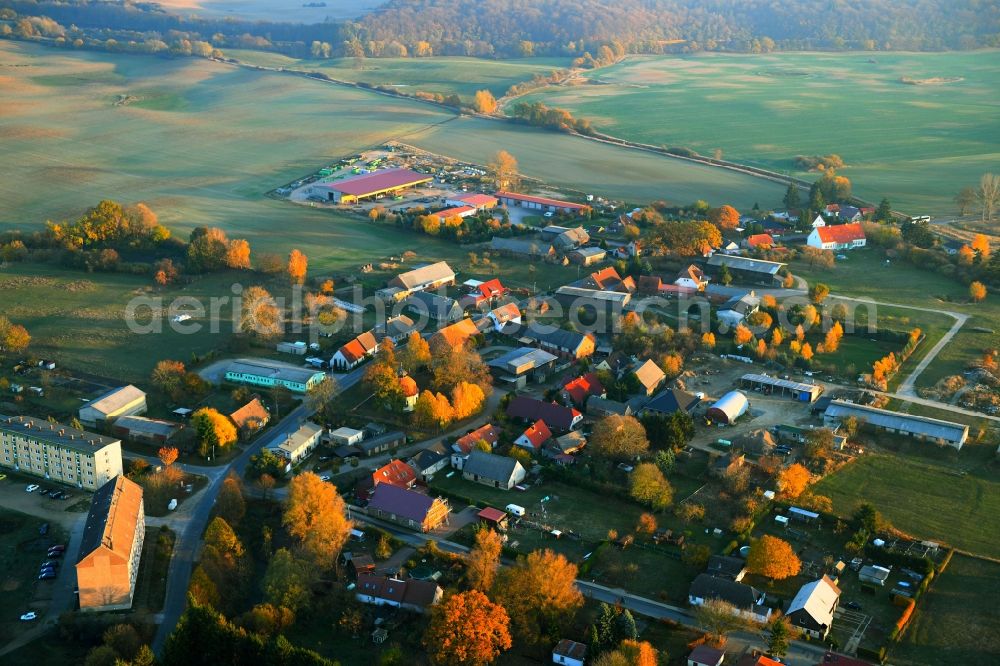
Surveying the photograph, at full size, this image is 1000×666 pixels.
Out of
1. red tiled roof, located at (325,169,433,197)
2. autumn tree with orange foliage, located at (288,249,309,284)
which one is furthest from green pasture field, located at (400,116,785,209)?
autumn tree with orange foliage, located at (288,249,309,284)

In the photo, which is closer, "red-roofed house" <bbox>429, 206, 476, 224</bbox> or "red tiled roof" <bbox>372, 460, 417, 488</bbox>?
"red tiled roof" <bbox>372, 460, 417, 488</bbox>

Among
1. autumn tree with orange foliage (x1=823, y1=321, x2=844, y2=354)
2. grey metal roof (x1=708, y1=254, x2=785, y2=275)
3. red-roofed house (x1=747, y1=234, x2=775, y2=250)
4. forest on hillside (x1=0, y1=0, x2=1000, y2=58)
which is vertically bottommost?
autumn tree with orange foliage (x1=823, y1=321, x2=844, y2=354)

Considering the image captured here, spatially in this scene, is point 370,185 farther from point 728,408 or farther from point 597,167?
point 728,408

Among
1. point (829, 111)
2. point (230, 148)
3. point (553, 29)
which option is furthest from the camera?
point (553, 29)

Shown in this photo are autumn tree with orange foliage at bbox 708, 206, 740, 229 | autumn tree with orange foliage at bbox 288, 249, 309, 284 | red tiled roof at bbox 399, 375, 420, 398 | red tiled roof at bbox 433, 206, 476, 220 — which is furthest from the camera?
red tiled roof at bbox 433, 206, 476, 220

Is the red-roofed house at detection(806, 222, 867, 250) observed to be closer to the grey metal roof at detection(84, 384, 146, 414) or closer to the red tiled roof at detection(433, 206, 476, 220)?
the red tiled roof at detection(433, 206, 476, 220)

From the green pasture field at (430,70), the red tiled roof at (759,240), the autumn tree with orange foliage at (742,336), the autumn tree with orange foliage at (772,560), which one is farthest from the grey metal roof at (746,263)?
the green pasture field at (430,70)

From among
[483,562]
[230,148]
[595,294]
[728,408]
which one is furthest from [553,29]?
[483,562]
